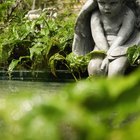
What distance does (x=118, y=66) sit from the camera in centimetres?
512

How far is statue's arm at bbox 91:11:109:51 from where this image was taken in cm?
546

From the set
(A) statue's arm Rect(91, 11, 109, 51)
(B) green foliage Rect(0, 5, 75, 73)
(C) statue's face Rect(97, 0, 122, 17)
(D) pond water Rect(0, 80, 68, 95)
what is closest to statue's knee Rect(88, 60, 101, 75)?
(A) statue's arm Rect(91, 11, 109, 51)

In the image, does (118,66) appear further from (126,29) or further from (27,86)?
(27,86)

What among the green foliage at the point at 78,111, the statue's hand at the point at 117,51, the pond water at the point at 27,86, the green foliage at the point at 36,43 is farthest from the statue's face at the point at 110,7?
the green foliage at the point at 78,111

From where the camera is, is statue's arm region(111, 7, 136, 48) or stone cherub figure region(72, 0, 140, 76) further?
statue's arm region(111, 7, 136, 48)

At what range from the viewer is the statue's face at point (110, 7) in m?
5.38

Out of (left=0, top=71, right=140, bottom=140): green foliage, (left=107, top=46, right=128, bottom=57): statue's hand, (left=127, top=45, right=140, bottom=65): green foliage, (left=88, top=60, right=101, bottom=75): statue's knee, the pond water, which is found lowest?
the pond water

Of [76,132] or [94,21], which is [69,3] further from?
[76,132]

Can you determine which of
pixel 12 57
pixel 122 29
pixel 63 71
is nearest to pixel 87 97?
pixel 122 29

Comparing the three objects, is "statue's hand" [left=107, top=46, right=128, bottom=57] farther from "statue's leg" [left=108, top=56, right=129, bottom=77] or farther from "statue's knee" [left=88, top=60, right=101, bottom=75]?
"statue's knee" [left=88, top=60, right=101, bottom=75]

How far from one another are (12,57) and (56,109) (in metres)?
6.46

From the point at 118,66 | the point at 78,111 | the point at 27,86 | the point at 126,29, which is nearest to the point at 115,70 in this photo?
the point at 118,66

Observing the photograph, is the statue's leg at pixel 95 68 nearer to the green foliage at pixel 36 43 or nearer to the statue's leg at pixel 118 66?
the statue's leg at pixel 118 66

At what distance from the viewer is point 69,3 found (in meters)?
10.9
